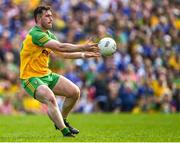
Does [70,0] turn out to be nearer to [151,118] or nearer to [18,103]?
[18,103]

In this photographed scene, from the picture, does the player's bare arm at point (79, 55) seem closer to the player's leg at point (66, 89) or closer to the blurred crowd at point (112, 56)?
the player's leg at point (66, 89)

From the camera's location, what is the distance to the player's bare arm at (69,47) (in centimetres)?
1291

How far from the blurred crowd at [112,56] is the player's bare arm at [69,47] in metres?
10.3

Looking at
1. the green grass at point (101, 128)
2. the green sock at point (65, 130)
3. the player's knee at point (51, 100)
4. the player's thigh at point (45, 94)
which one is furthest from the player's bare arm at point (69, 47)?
the green grass at point (101, 128)

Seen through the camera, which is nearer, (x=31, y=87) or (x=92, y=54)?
Result: (x=92, y=54)

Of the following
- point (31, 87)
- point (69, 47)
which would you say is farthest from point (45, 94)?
point (69, 47)

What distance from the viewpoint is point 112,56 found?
1020 inches

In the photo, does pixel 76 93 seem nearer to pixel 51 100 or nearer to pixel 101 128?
pixel 51 100

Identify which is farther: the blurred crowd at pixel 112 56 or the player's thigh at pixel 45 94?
the blurred crowd at pixel 112 56

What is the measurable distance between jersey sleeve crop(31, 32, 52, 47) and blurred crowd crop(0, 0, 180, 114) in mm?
10056

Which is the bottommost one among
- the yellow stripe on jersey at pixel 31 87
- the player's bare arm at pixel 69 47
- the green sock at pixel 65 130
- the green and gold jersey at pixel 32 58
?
the green sock at pixel 65 130

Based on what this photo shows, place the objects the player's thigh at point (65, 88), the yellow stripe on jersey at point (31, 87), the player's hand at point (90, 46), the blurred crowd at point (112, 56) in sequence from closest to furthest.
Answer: the player's hand at point (90, 46) → the yellow stripe on jersey at point (31, 87) → the player's thigh at point (65, 88) → the blurred crowd at point (112, 56)

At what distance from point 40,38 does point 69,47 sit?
0.62m

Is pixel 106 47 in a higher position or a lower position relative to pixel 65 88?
higher
